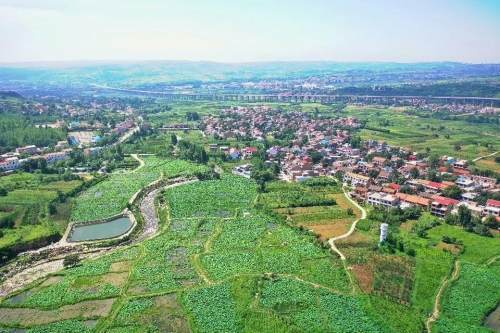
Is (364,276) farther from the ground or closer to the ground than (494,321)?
farther from the ground

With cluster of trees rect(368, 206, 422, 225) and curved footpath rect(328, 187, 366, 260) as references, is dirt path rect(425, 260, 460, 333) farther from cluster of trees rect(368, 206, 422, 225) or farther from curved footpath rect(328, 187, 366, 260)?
cluster of trees rect(368, 206, 422, 225)

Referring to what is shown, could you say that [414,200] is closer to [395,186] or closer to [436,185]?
[395,186]

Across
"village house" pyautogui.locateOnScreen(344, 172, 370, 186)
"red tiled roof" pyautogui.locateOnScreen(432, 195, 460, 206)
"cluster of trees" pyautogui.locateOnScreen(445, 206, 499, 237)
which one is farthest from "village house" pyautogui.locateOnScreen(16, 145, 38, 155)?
"cluster of trees" pyautogui.locateOnScreen(445, 206, 499, 237)

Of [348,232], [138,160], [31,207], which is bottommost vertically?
[138,160]

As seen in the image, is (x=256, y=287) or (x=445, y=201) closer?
(x=256, y=287)

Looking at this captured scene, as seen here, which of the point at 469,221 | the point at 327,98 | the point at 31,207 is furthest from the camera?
the point at 327,98

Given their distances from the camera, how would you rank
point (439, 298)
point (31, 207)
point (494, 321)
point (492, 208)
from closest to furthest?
point (494, 321) < point (439, 298) < point (492, 208) < point (31, 207)

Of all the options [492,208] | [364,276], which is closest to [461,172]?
[492,208]
